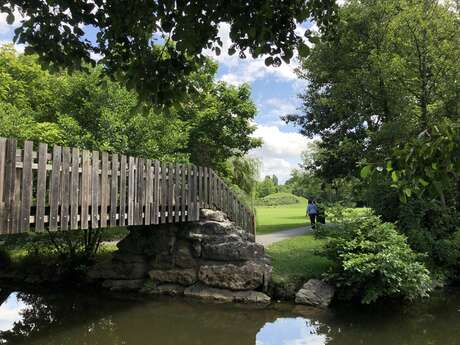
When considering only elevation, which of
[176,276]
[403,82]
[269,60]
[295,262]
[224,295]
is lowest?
[224,295]

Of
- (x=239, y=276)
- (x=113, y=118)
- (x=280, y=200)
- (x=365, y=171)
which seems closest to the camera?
(x=365, y=171)

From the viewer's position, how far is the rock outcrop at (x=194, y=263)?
1081 centimetres

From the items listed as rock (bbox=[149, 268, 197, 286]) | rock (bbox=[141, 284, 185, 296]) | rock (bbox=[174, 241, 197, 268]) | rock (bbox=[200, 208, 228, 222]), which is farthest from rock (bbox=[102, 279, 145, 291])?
rock (bbox=[200, 208, 228, 222])

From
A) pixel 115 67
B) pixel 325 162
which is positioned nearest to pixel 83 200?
pixel 115 67

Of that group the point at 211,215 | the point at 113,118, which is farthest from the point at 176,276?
the point at 113,118

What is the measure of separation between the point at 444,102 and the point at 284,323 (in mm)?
10214

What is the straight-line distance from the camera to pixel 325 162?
21672 millimetres

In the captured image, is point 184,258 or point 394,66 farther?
point 394,66

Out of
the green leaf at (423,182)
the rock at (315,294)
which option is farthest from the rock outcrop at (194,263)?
the green leaf at (423,182)

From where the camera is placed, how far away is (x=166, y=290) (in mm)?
11234

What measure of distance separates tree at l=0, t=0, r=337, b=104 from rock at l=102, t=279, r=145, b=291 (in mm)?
7923

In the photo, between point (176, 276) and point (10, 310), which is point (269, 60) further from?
point (10, 310)

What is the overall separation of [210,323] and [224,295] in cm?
180

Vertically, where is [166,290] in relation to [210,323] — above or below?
above
